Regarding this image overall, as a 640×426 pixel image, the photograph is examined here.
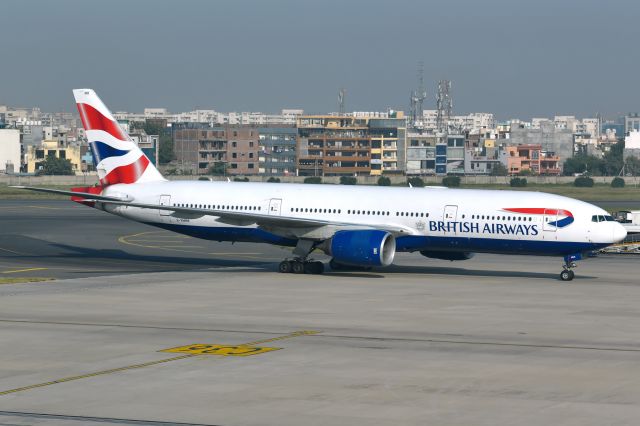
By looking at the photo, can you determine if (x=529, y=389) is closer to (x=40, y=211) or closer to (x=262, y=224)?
(x=262, y=224)

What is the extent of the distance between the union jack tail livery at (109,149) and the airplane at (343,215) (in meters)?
0.05

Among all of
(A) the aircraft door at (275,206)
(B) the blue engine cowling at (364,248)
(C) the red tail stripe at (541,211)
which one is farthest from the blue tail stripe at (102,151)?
(C) the red tail stripe at (541,211)

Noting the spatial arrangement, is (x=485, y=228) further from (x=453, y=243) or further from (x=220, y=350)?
(x=220, y=350)

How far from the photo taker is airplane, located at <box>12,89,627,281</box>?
166ft

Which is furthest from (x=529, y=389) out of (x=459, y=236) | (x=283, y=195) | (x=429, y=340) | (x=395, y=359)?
(x=283, y=195)

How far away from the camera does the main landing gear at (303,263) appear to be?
53.8 metres

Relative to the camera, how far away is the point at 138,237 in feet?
261

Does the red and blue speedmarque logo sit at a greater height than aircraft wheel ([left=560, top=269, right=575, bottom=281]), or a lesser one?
greater

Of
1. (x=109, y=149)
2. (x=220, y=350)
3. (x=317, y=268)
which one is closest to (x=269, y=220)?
(x=317, y=268)

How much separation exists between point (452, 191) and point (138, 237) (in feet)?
106

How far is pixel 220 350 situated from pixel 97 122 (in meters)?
31.7

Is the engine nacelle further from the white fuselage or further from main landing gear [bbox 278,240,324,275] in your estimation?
main landing gear [bbox 278,240,324,275]

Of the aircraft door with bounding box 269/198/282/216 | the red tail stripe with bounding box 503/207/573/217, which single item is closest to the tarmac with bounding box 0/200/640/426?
the aircraft door with bounding box 269/198/282/216

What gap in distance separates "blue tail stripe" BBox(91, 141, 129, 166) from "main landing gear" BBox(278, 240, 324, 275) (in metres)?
11.6
